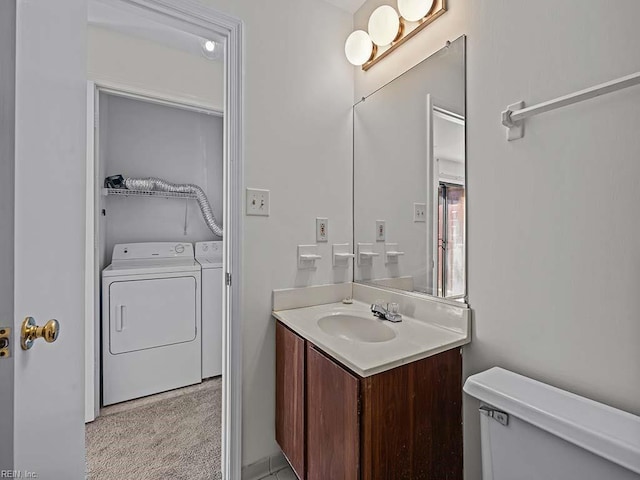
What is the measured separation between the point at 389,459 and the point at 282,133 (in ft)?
4.65

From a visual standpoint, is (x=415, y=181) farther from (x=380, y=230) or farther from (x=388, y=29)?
(x=388, y=29)

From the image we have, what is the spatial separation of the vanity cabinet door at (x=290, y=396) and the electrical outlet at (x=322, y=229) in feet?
1.64

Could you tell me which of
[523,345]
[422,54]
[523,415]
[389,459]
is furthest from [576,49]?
[389,459]

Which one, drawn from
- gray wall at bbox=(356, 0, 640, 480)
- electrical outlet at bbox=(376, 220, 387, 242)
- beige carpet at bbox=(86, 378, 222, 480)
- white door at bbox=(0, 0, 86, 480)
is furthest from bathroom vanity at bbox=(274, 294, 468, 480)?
white door at bbox=(0, 0, 86, 480)

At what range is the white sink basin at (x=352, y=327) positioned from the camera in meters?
1.39

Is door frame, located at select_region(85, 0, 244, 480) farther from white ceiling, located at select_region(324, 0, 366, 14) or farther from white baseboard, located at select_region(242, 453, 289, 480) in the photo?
white ceiling, located at select_region(324, 0, 366, 14)

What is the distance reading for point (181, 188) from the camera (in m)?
2.76

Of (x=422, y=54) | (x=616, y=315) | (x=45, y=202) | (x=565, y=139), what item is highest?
(x=422, y=54)

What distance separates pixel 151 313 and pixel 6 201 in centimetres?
180

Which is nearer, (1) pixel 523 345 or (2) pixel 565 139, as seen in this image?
(2) pixel 565 139

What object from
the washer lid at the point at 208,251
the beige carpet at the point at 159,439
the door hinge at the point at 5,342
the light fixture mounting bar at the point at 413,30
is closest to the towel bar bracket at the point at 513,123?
the light fixture mounting bar at the point at 413,30

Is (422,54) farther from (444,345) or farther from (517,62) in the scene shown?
(444,345)

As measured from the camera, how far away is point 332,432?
40.3 inches

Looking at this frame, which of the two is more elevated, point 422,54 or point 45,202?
point 422,54
